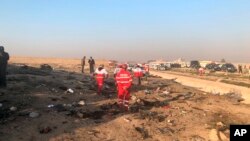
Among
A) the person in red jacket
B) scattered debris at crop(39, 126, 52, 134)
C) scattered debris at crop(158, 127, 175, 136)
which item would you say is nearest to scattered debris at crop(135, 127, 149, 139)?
scattered debris at crop(158, 127, 175, 136)

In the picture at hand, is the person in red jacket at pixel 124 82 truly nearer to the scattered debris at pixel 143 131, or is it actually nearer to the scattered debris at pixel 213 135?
the scattered debris at pixel 143 131

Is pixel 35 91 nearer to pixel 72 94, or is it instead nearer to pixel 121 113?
pixel 72 94

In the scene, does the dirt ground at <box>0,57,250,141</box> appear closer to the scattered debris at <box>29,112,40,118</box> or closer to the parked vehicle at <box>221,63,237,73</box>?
the scattered debris at <box>29,112,40,118</box>

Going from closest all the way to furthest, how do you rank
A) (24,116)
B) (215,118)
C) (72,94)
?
(24,116)
(215,118)
(72,94)

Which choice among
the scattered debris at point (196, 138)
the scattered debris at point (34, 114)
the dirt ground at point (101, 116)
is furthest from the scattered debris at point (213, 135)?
the scattered debris at point (34, 114)

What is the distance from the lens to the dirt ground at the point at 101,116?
13680mm

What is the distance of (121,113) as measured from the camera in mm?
17016

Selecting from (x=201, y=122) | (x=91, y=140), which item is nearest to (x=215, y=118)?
(x=201, y=122)

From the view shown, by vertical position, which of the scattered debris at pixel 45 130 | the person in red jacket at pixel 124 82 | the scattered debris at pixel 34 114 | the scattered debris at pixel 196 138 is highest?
the person in red jacket at pixel 124 82

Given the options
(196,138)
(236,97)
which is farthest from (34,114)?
(236,97)

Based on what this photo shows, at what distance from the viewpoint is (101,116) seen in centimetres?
1638

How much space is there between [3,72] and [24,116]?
16.2 feet

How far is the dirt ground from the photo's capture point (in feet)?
44.9

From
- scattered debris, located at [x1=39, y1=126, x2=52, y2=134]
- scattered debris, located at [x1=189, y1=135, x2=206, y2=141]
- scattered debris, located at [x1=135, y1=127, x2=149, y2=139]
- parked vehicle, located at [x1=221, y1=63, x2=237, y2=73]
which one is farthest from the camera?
parked vehicle, located at [x1=221, y1=63, x2=237, y2=73]
